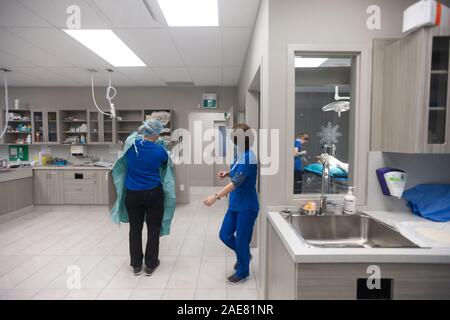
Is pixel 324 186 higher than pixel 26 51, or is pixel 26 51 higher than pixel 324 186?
pixel 26 51

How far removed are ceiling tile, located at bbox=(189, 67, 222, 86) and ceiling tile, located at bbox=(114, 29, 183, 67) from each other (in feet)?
1.43

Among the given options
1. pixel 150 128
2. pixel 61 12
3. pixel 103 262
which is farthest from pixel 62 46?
pixel 103 262

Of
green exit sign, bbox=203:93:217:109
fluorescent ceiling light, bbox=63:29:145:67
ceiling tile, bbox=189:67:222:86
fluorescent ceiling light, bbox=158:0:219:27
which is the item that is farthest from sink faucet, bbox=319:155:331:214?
green exit sign, bbox=203:93:217:109

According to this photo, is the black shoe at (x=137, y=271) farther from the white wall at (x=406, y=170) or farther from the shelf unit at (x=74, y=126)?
the shelf unit at (x=74, y=126)

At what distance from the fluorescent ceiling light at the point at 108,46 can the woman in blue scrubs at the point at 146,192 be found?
129 cm

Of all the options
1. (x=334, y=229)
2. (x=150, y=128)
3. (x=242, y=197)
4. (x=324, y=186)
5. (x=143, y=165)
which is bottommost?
(x=334, y=229)

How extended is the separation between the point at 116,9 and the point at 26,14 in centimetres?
89

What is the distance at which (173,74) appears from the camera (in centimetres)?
426

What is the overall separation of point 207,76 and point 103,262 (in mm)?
3331

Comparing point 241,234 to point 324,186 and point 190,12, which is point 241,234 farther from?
point 190,12

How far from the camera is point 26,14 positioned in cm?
226

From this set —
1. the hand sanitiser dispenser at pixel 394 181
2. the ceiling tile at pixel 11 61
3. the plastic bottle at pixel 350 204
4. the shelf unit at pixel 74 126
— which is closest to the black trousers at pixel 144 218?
the plastic bottle at pixel 350 204
